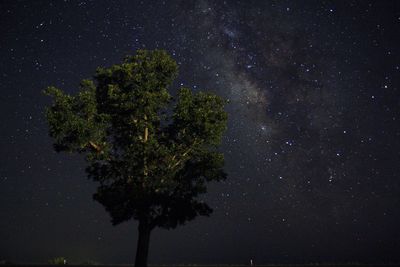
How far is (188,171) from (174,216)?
11.9ft

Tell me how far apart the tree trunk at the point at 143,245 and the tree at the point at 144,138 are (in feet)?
0.23

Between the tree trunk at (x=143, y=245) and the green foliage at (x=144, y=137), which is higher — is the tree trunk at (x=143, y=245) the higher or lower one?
the lower one

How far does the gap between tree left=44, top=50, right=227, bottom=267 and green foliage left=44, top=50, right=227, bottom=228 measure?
7cm

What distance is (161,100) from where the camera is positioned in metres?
36.8

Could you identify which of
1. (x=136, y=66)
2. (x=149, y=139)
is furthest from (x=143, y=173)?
(x=136, y=66)

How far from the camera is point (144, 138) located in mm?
36719

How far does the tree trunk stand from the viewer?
112ft

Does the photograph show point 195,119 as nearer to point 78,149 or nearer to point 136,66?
point 136,66

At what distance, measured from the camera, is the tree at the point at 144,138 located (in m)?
35.2

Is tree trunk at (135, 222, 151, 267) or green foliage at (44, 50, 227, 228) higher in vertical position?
green foliage at (44, 50, 227, 228)

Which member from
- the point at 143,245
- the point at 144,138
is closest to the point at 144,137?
the point at 144,138

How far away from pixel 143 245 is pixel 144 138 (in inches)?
312

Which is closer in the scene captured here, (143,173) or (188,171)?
(143,173)

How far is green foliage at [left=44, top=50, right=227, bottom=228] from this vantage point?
116 ft
